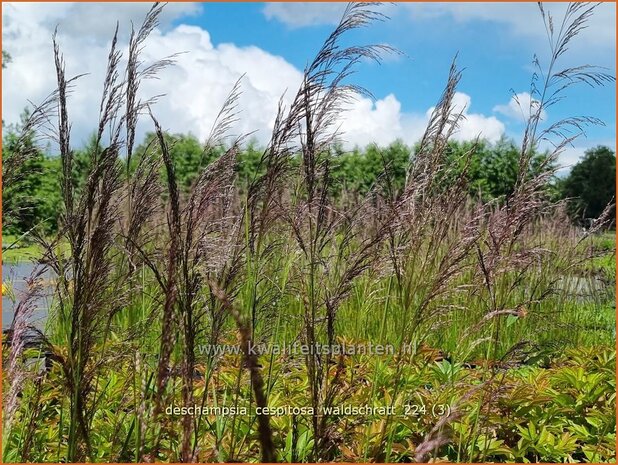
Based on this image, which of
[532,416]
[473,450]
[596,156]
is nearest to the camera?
[473,450]

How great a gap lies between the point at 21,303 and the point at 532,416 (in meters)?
2.35

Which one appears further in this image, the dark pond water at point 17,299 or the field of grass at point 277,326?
the dark pond water at point 17,299

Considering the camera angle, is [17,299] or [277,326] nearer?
[277,326]

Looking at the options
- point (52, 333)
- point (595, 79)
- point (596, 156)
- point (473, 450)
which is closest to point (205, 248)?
point (473, 450)

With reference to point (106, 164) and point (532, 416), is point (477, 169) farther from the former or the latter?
point (106, 164)

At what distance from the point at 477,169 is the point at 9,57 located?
1982cm

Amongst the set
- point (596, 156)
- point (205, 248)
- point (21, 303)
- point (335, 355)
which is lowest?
point (335, 355)

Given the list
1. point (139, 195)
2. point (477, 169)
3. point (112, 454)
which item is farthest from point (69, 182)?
point (477, 169)

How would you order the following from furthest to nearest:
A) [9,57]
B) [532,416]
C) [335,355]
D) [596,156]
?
[9,57]
[596,156]
[335,355]
[532,416]

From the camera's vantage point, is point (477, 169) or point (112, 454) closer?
point (112, 454)

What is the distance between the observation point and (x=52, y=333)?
4570 millimetres

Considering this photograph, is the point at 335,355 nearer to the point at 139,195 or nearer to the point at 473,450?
the point at 473,450

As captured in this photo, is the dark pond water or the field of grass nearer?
the field of grass

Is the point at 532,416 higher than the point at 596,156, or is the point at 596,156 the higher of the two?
the point at 596,156
